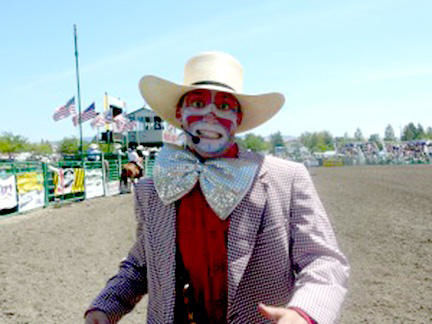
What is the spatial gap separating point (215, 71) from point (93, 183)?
1654 centimetres

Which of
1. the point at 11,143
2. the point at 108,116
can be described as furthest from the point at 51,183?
the point at 11,143

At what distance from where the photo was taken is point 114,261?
6.71 meters

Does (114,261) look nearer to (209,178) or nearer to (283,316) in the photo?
(209,178)

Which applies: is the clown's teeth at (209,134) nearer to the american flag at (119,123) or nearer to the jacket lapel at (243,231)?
the jacket lapel at (243,231)

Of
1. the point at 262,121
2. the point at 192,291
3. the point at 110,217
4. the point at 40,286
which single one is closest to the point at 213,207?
the point at 192,291

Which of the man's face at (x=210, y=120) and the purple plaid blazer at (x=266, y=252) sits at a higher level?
the man's face at (x=210, y=120)

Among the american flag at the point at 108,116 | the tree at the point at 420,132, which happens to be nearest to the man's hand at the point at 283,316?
the american flag at the point at 108,116

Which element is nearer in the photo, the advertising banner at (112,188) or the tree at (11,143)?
the advertising banner at (112,188)

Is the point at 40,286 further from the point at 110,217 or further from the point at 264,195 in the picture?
the point at 110,217

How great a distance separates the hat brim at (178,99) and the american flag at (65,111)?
18850 millimetres

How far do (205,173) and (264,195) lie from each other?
0.24 metres

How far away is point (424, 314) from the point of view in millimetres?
4398

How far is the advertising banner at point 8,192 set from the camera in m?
11.5

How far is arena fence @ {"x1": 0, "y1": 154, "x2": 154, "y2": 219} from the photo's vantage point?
39.2 ft
